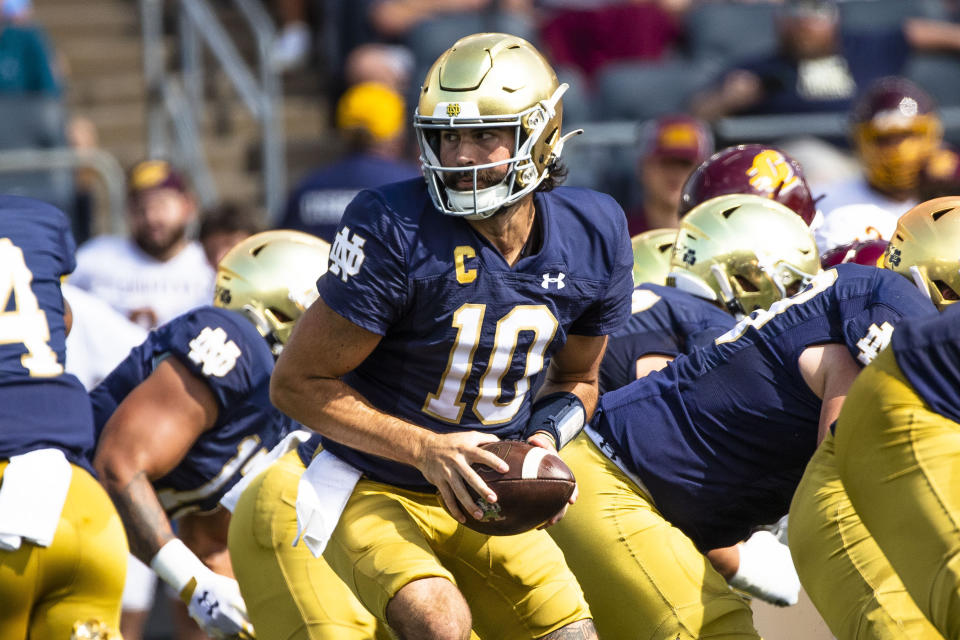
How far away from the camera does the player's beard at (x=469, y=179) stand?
11.2ft

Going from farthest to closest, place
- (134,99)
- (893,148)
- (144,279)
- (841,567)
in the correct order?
(134,99) → (144,279) → (893,148) → (841,567)

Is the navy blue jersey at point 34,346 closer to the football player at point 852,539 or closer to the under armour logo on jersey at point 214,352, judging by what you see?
the under armour logo on jersey at point 214,352

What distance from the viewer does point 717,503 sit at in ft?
12.9

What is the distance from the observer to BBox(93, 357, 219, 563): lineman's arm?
4.37 metres

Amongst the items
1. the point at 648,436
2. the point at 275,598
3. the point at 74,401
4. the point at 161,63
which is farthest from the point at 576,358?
the point at 161,63

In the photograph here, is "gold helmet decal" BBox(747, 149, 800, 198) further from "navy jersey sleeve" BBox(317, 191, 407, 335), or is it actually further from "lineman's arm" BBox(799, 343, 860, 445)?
"navy jersey sleeve" BBox(317, 191, 407, 335)

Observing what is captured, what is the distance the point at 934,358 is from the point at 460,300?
1069 millimetres

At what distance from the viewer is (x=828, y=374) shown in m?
3.66

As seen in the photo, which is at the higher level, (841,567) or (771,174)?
(771,174)

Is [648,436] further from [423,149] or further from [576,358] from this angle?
[423,149]

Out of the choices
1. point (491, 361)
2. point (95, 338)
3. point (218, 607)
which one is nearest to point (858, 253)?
point (491, 361)

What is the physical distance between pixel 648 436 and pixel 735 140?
15.6 ft

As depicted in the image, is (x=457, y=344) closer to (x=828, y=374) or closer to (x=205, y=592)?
(x=828, y=374)

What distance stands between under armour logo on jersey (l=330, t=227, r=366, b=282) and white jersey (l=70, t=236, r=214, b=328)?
4.45 meters
